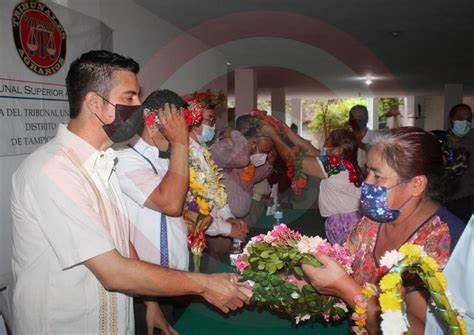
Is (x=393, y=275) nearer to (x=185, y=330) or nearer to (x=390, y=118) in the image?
(x=185, y=330)

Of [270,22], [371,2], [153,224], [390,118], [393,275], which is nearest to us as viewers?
[393,275]

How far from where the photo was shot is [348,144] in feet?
12.9

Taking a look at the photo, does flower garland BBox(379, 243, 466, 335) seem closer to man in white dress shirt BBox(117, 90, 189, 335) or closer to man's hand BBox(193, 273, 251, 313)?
man's hand BBox(193, 273, 251, 313)

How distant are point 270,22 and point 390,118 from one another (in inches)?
1029

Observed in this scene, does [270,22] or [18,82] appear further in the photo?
[270,22]

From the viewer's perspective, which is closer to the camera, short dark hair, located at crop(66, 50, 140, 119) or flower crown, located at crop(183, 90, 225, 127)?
short dark hair, located at crop(66, 50, 140, 119)

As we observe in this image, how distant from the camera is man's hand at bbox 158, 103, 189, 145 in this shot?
8.10 feet

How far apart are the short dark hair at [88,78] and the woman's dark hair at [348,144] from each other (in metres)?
2.33

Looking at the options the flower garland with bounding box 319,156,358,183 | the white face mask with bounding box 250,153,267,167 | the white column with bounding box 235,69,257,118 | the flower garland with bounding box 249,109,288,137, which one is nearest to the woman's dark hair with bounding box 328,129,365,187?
the flower garland with bounding box 319,156,358,183

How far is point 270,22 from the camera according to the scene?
6645 millimetres

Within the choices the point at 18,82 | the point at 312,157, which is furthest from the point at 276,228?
the point at 18,82

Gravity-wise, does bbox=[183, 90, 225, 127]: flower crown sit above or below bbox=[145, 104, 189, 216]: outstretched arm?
above

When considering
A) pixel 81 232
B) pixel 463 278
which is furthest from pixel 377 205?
pixel 81 232

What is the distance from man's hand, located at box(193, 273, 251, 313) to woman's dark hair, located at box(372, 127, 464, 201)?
936 mm
